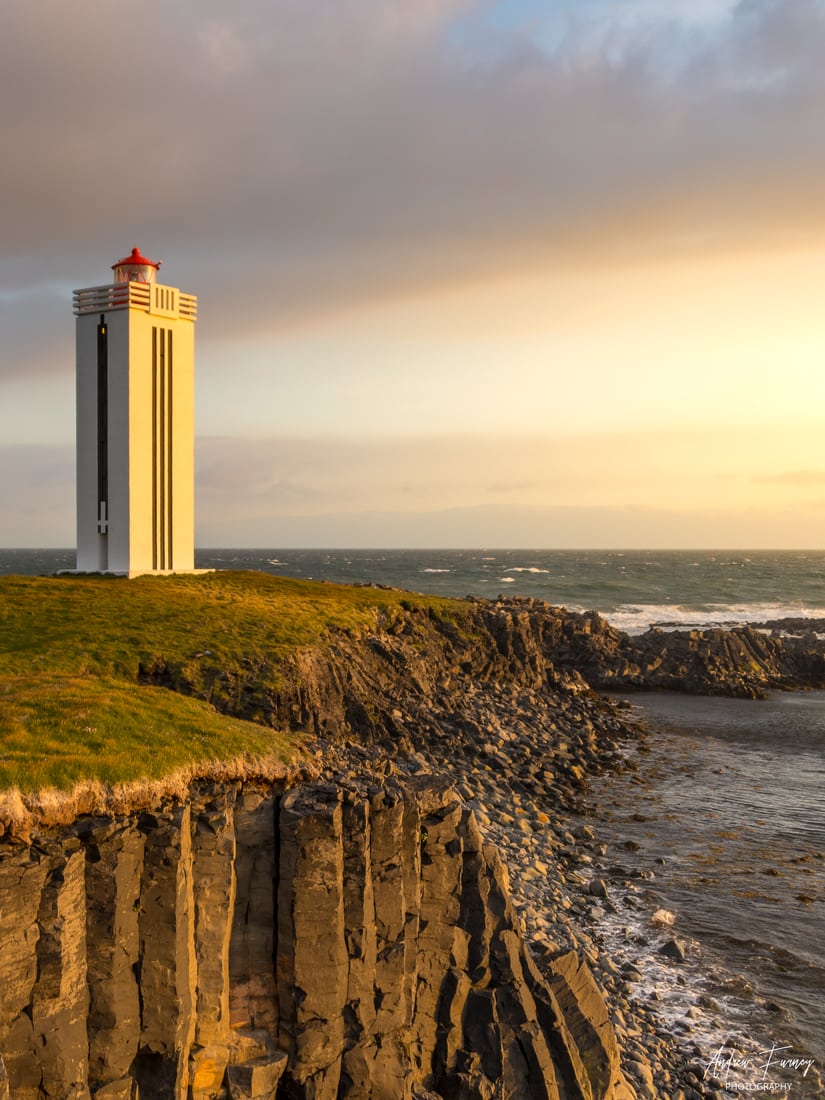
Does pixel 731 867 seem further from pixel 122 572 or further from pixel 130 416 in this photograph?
pixel 130 416

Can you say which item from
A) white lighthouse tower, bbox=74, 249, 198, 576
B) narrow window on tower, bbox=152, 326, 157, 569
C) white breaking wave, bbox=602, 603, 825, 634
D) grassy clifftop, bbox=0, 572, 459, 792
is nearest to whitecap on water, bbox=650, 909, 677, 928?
grassy clifftop, bbox=0, 572, 459, 792

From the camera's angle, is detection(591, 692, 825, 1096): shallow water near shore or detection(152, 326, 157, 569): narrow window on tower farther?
detection(152, 326, 157, 569): narrow window on tower

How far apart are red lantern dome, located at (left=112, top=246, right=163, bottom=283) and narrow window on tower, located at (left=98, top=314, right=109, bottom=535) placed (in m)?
2.36

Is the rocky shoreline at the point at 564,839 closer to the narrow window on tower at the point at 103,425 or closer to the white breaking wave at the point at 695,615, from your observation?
the narrow window on tower at the point at 103,425

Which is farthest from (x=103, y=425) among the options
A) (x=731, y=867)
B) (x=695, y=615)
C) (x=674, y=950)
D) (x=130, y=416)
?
(x=695, y=615)

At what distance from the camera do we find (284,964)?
42.8 feet

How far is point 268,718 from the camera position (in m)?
24.5

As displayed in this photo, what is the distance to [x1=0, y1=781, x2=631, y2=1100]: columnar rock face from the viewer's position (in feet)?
36.5

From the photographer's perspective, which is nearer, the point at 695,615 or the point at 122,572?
the point at 122,572

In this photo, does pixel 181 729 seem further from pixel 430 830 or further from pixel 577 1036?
pixel 577 1036

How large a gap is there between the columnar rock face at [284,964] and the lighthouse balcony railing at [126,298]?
107 ft

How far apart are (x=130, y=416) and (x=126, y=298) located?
18.8 ft

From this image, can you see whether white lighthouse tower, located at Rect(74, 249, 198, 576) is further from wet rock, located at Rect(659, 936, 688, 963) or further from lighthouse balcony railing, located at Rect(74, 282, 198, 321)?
wet rock, located at Rect(659, 936, 688, 963)

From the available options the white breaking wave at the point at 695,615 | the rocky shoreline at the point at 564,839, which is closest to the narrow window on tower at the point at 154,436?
the rocky shoreline at the point at 564,839
